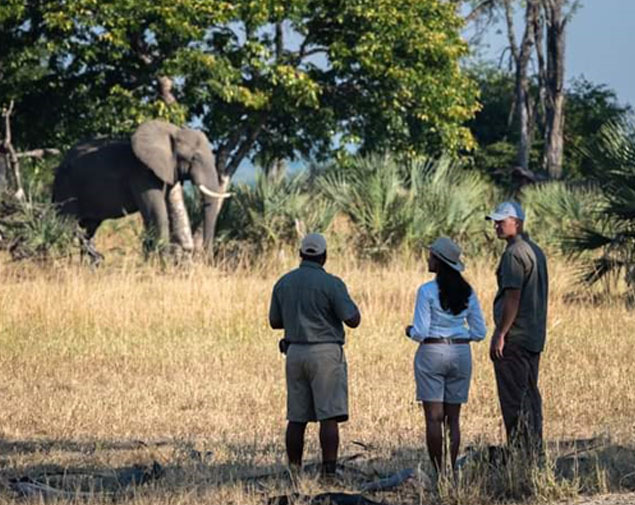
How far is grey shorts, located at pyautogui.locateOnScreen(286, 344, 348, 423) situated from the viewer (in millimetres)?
9523

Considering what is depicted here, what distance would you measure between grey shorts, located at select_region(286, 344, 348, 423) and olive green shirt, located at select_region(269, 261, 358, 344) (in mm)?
69

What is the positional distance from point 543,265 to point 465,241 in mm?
16670

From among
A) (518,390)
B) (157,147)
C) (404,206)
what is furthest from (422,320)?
(157,147)

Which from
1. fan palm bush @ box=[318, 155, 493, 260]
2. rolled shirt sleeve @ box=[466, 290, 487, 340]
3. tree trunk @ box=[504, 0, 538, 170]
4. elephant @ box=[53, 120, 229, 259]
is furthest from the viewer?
tree trunk @ box=[504, 0, 538, 170]

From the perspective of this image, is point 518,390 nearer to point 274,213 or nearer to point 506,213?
point 506,213

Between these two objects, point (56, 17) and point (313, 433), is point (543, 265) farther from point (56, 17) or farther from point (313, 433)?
point (56, 17)

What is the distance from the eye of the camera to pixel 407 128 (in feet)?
104

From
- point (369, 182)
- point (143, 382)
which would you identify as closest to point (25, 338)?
point (143, 382)

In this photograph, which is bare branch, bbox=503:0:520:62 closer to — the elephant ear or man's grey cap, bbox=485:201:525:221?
the elephant ear

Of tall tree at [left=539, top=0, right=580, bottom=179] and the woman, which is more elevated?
tall tree at [left=539, top=0, right=580, bottom=179]

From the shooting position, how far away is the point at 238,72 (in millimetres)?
29391

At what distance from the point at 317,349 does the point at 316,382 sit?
0.67 ft

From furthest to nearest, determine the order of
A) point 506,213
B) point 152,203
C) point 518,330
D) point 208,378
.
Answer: point 152,203 < point 208,378 < point 506,213 < point 518,330

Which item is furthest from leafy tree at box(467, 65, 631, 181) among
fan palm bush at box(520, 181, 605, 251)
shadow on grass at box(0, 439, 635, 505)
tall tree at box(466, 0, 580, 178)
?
shadow on grass at box(0, 439, 635, 505)
